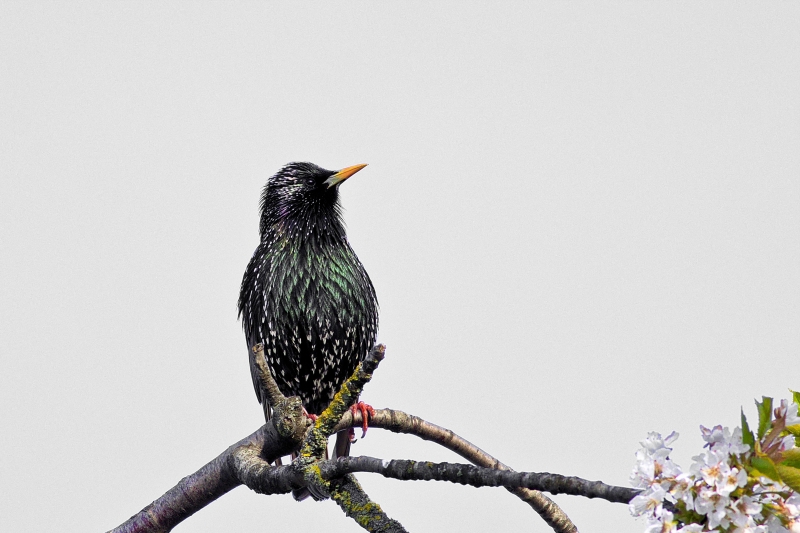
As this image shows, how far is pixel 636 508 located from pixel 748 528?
20cm

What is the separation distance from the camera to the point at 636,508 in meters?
1.73

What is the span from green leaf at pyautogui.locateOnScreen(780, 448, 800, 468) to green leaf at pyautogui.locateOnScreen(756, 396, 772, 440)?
0.06 meters

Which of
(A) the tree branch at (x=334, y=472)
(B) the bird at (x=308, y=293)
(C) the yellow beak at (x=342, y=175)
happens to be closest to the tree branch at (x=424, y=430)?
(A) the tree branch at (x=334, y=472)

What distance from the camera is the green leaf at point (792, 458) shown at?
1825 mm

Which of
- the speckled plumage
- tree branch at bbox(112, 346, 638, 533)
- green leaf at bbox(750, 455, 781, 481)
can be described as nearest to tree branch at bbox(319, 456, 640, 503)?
tree branch at bbox(112, 346, 638, 533)

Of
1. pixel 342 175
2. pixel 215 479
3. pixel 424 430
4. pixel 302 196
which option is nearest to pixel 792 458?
pixel 215 479

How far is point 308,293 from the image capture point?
5.36 m

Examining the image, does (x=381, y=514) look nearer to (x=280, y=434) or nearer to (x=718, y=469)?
(x=280, y=434)

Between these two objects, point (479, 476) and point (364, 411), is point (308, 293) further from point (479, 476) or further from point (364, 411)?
point (479, 476)

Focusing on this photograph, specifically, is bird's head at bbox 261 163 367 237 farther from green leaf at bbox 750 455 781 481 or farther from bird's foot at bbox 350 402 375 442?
green leaf at bbox 750 455 781 481

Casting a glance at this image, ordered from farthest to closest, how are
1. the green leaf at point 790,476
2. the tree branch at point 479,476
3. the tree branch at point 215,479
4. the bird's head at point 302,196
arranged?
1. the bird's head at point 302,196
2. the tree branch at point 215,479
3. the tree branch at point 479,476
4. the green leaf at point 790,476

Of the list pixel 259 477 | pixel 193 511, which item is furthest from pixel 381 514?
pixel 193 511

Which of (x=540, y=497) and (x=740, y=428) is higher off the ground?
(x=540, y=497)

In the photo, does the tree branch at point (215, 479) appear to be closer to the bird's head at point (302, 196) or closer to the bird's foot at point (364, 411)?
the bird's foot at point (364, 411)
